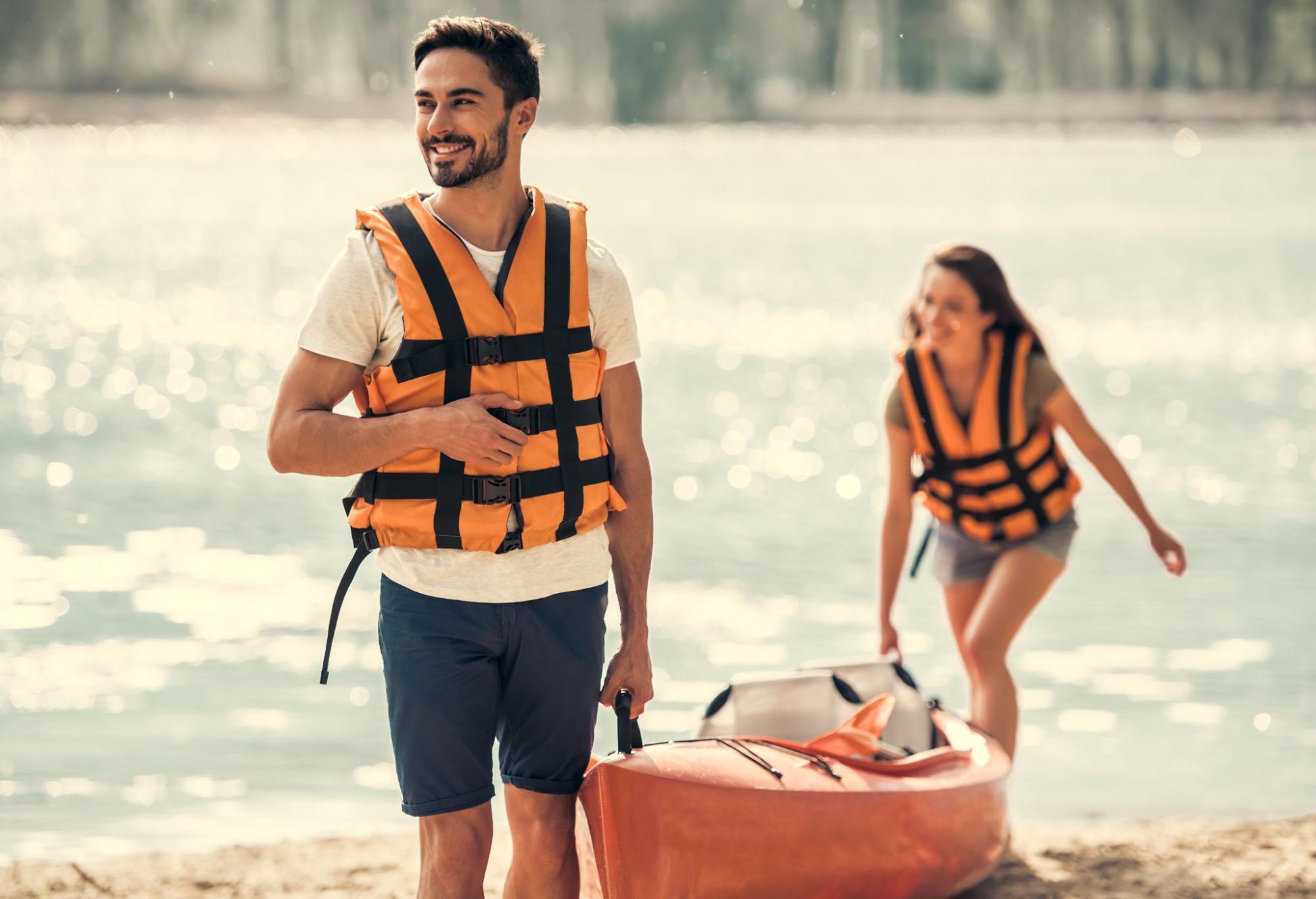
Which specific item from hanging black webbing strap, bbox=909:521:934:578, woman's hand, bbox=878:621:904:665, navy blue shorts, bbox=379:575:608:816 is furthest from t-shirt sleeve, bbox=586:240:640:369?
hanging black webbing strap, bbox=909:521:934:578

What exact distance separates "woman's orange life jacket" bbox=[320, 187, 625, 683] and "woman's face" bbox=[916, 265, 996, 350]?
179 centimetres

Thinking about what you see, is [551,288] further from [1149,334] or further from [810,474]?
[1149,334]

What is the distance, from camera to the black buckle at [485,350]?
102 inches

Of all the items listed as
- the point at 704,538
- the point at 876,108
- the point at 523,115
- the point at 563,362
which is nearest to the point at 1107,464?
the point at 563,362

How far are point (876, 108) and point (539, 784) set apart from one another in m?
73.5

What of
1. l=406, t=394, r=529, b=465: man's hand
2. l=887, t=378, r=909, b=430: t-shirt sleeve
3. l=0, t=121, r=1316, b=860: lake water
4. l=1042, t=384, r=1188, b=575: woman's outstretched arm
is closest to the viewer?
l=406, t=394, r=529, b=465: man's hand

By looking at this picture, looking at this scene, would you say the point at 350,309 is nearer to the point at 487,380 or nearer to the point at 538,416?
the point at 487,380

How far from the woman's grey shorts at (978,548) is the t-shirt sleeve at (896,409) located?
34cm

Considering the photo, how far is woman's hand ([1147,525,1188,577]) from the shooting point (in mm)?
4273

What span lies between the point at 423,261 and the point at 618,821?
1069 millimetres

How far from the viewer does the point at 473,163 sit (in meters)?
2.60

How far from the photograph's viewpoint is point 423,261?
2.58m

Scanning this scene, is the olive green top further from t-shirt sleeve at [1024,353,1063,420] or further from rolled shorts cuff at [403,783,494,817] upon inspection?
rolled shorts cuff at [403,783,494,817]

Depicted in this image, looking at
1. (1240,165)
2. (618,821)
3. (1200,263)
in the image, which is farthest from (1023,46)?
(618,821)
